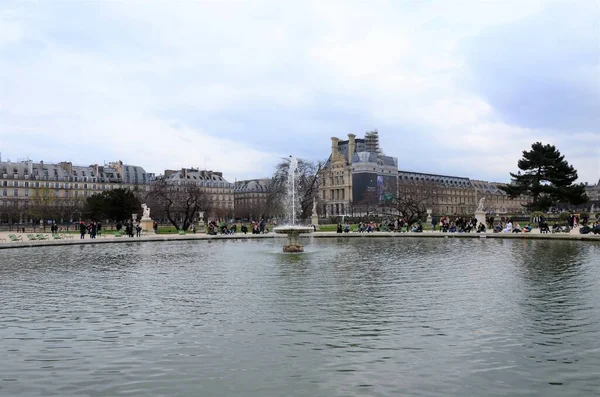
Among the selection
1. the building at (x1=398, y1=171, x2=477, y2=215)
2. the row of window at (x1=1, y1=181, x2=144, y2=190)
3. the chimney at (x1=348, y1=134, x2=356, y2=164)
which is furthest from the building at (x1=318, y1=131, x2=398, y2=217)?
the row of window at (x1=1, y1=181, x2=144, y2=190)

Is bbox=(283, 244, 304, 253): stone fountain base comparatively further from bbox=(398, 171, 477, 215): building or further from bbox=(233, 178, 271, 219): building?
bbox=(398, 171, 477, 215): building

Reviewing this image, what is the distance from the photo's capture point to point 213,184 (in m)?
133

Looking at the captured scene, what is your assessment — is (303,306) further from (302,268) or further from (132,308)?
(302,268)

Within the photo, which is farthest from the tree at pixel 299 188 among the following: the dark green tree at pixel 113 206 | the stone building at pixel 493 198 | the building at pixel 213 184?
the stone building at pixel 493 198

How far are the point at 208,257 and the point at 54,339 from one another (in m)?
15.0

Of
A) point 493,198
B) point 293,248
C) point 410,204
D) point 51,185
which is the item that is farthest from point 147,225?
point 493,198

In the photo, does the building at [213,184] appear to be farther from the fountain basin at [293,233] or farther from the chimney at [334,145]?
the fountain basin at [293,233]

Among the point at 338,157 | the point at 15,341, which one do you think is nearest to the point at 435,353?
the point at 15,341

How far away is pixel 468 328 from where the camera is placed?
907cm

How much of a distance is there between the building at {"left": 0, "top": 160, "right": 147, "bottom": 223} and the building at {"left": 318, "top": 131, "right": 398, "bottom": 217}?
43293 mm

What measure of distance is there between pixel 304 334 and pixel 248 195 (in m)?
142

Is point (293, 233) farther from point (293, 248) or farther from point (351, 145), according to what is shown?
point (351, 145)

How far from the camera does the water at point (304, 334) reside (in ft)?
21.4

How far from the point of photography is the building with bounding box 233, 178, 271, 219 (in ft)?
444
